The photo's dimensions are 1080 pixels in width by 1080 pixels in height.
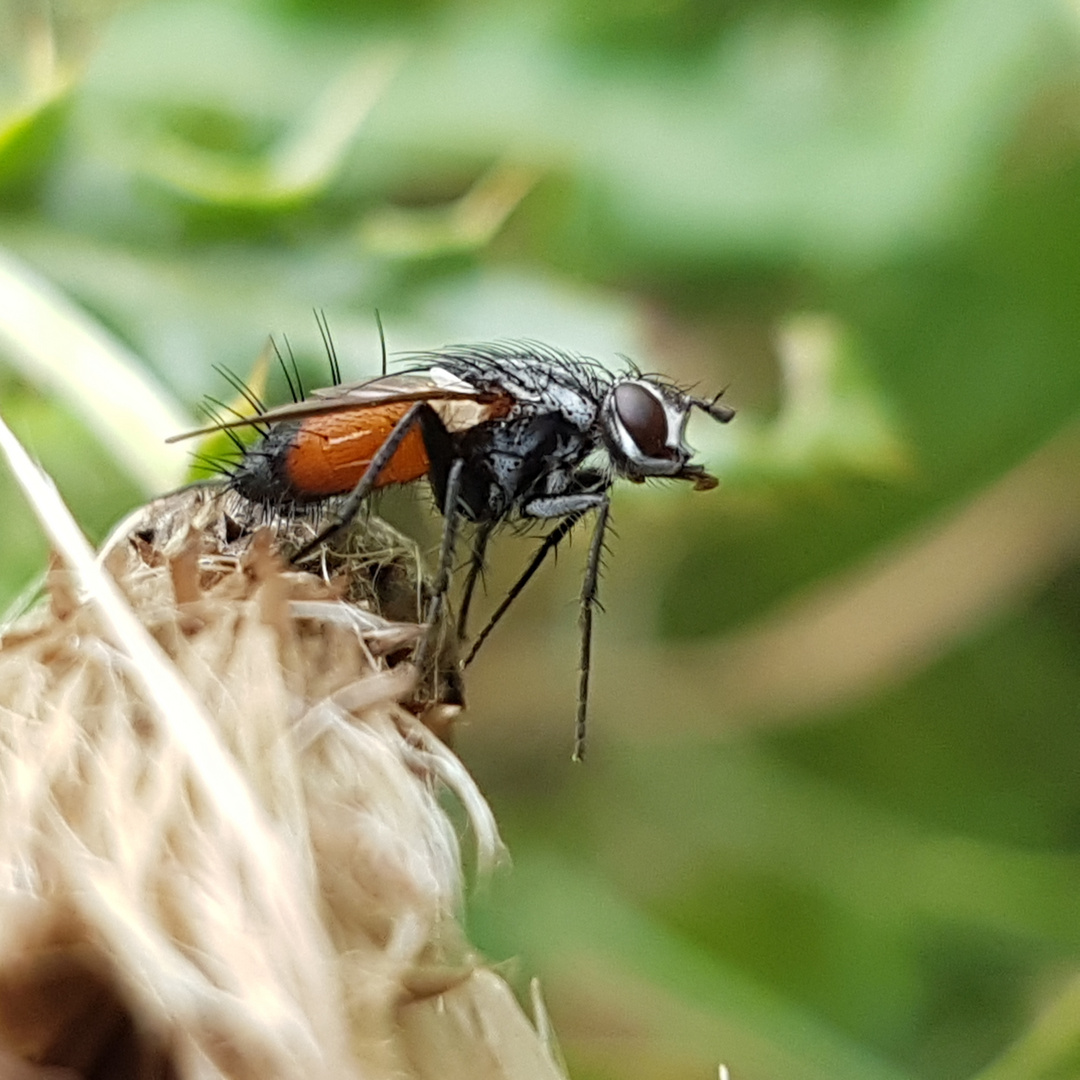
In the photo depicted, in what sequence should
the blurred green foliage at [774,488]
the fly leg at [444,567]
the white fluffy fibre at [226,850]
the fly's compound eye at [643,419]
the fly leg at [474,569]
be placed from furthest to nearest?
the blurred green foliage at [774,488], the fly's compound eye at [643,419], the fly leg at [474,569], the fly leg at [444,567], the white fluffy fibre at [226,850]

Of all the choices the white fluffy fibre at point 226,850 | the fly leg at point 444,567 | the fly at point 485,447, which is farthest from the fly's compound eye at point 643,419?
the white fluffy fibre at point 226,850

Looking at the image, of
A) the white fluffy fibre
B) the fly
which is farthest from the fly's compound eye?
the white fluffy fibre

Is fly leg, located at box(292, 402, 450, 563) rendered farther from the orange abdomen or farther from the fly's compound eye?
the fly's compound eye

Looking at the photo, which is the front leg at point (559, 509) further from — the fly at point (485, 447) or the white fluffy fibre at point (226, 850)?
the white fluffy fibre at point (226, 850)

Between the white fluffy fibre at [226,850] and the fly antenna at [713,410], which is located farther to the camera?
the fly antenna at [713,410]

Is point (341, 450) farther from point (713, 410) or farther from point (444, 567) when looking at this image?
point (713, 410)

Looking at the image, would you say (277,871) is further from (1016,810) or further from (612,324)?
(1016,810)

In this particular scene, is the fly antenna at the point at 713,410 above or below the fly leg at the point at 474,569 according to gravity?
above

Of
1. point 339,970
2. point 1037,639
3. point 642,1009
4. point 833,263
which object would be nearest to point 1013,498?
point 1037,639

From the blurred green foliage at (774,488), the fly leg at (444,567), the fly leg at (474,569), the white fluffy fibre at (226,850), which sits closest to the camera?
the white fluffy fibre at (226,850)

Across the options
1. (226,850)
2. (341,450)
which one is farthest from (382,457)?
(226,850)
